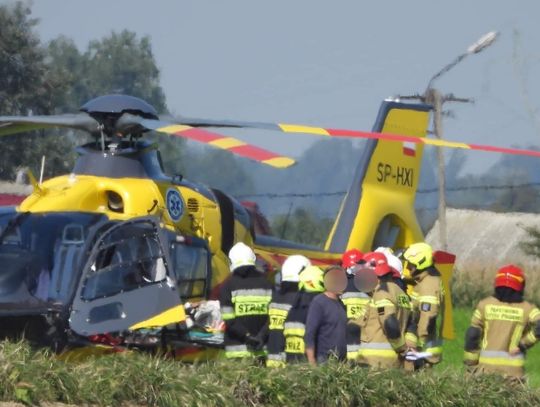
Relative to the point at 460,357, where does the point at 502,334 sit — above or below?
above

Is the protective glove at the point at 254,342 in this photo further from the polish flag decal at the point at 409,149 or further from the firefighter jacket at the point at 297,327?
the polish flag decal at the point at 409,149

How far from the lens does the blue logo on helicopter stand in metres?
16.8

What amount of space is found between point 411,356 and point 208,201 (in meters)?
3.06

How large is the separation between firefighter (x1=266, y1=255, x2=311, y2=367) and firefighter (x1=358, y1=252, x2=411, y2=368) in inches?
27.9

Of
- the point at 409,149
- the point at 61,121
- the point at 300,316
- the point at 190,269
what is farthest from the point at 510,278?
the point at 409,149

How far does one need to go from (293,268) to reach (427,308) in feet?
4.22

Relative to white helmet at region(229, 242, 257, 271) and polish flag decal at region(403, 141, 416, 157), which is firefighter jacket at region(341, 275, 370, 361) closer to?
white helmet at region(229, 242, 257, 271)

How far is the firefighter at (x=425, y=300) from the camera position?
15906 mm

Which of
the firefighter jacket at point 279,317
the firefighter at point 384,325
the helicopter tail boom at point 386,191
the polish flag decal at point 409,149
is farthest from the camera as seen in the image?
the polish flag decal at point 409,149

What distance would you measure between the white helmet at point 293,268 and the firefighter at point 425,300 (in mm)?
1011

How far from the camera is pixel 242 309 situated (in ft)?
53.2

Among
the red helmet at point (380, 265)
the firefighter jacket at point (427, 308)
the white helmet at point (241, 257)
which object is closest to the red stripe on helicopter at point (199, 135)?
the white helmet at point (241, 257)

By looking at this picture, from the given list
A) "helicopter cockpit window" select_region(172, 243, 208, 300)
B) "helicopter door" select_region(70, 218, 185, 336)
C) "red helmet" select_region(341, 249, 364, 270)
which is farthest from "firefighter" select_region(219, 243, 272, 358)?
"red helmet" select_region(341, 249, 364, 270)

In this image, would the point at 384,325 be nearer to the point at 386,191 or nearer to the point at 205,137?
the point at 205,137
